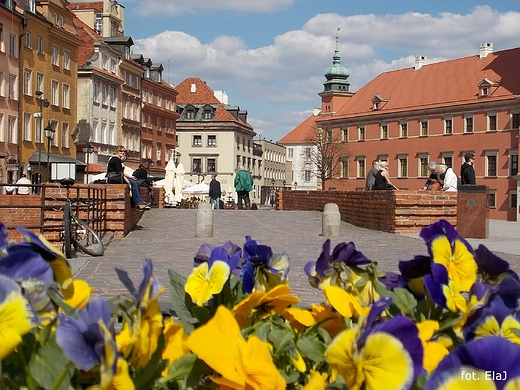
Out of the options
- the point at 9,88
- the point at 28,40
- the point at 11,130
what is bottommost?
the point at 11,130

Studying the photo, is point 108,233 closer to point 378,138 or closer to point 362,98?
point 378,138

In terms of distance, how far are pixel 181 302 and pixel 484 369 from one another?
83cm

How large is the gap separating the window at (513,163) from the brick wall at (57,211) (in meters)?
54.7

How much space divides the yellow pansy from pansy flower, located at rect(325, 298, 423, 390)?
18.1 inches

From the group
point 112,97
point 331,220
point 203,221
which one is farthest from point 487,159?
point 203,221

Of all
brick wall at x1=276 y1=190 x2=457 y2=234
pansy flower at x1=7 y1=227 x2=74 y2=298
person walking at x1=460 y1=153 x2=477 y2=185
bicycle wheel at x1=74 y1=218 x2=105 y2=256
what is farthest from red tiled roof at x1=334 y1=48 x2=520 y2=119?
pansy flower at x1=7 y1=227 x2=74 y2=298

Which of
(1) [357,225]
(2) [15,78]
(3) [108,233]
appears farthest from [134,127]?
(3) [108,233]

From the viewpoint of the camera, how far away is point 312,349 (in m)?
1.29

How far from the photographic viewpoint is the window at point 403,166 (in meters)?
80.9

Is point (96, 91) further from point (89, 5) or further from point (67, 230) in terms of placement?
point (67, 230)

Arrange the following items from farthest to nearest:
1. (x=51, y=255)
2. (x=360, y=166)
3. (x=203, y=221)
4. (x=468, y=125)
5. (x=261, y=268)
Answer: (x=360, y=166), (x=468, y=125), (x=203, y=221), (x=261, y=268), (x=51, y=255)

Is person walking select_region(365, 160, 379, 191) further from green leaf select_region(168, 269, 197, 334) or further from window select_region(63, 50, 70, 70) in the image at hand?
window select_region(63, 50, 70, 70)

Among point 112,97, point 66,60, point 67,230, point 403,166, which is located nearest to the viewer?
point 67,230

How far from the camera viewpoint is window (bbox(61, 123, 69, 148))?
5384cm
